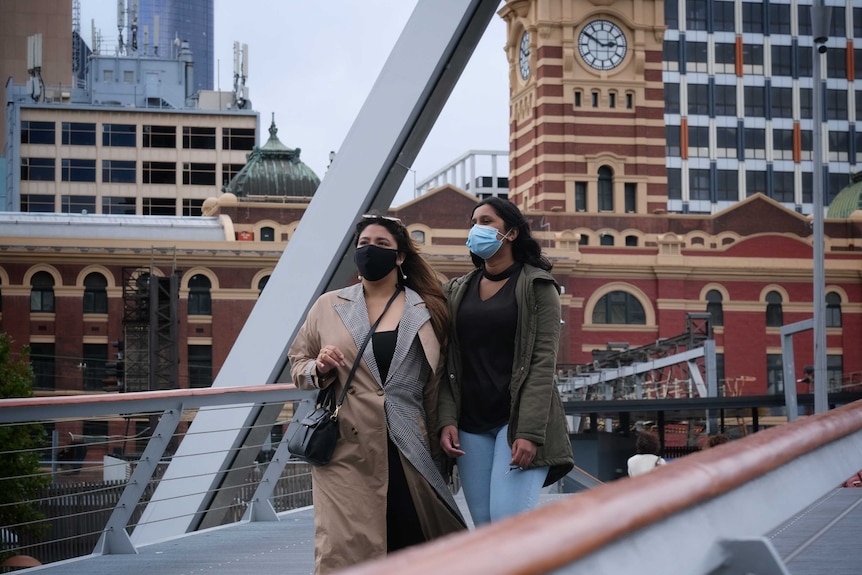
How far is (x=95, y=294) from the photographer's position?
4738 centimetres

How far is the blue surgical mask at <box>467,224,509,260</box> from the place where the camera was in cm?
371

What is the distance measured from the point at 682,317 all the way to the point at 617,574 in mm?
49753

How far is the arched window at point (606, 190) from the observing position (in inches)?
2205

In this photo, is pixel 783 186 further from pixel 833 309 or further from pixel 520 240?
pixel 520 240

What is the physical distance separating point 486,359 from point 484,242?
34 cm

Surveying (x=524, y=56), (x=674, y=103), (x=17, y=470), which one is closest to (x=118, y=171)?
(x=524, y=56)

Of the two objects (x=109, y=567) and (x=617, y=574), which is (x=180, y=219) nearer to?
(x=109, y=567)

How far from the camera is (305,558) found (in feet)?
18.8

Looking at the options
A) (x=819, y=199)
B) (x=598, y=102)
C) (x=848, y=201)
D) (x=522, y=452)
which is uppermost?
(x=598, y=102)

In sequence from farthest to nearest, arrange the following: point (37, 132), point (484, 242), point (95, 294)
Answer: point (37, 132)
point (95, 294)
point (484, 242)

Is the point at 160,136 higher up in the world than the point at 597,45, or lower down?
lower down

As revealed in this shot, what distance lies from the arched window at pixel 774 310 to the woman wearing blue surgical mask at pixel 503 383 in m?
49.0

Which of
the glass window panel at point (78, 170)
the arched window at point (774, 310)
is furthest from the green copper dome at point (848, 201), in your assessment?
the glass window panel at point (78, 170)

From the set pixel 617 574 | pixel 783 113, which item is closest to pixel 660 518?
pixel 617 574
